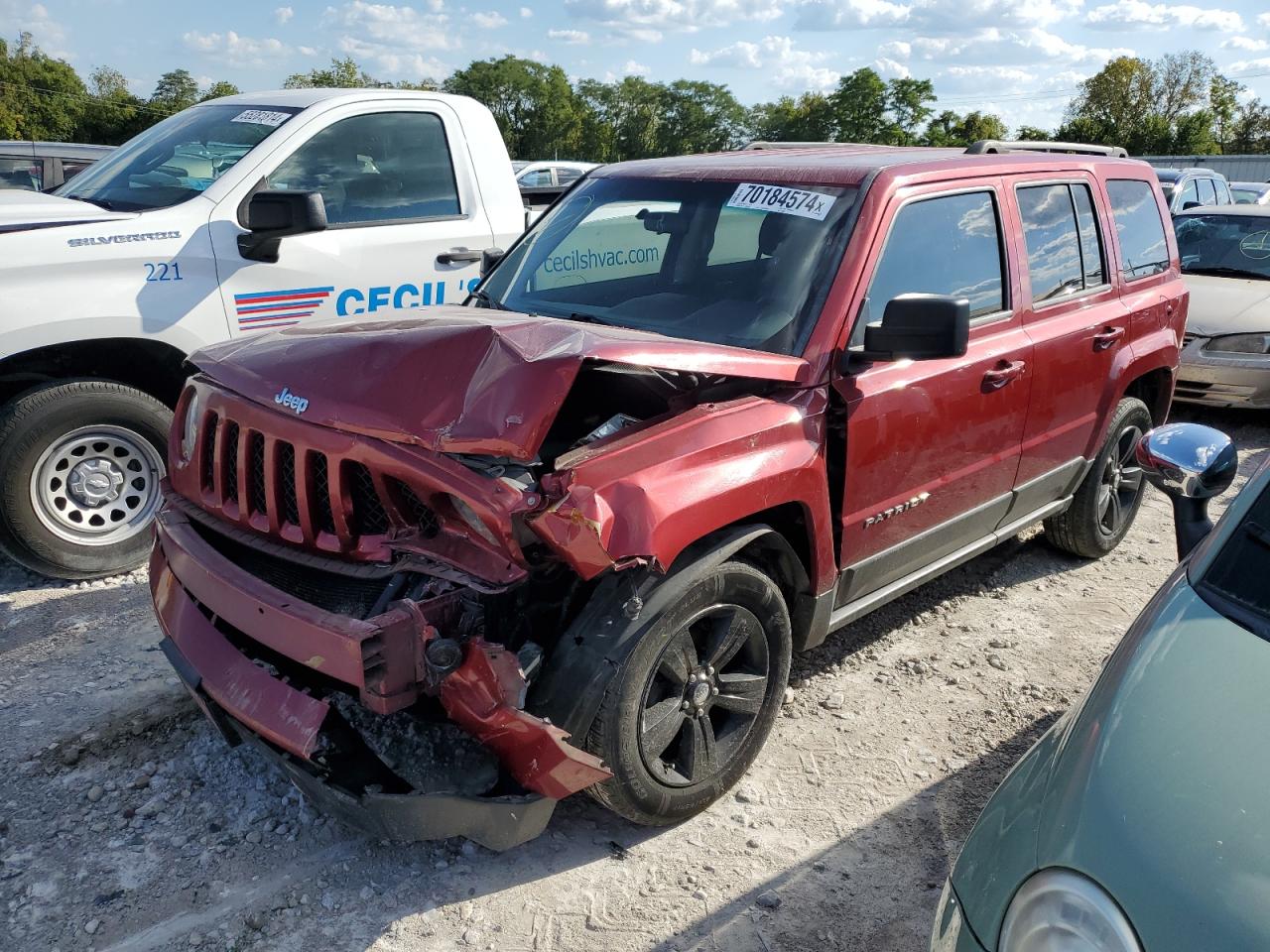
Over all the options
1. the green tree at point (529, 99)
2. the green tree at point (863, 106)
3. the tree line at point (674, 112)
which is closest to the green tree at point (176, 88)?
the tree line at point (674, 112)

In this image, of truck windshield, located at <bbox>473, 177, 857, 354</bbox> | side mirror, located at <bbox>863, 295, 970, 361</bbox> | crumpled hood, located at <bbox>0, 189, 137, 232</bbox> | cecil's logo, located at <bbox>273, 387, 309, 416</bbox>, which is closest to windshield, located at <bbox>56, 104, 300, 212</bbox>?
crumpled hood, located at <bbox>0, 189, 137, 232</bbox>

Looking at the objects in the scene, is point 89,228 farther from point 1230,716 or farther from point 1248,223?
point 1248,223

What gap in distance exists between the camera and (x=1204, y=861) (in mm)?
1554

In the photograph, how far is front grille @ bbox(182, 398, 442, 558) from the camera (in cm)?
266

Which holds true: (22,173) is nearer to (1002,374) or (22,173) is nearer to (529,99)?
(1002,374)

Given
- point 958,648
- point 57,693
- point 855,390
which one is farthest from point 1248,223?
point 57,693

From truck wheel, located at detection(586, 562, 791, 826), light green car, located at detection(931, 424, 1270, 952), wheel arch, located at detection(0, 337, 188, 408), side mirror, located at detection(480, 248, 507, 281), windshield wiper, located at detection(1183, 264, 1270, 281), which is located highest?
side mirror, located at detection(480, 248, 507, 281)

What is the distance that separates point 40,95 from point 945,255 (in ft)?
231

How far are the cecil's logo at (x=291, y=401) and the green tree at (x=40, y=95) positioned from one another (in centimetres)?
5894

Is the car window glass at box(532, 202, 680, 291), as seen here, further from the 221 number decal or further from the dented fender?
the 221 number decal

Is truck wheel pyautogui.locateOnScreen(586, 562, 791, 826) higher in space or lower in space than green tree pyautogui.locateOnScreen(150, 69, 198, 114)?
lower

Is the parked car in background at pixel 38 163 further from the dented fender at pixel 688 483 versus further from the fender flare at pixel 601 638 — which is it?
the fender flare at pixel 601 638

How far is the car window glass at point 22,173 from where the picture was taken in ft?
28.2

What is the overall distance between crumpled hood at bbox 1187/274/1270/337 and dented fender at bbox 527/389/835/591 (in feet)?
20.9
